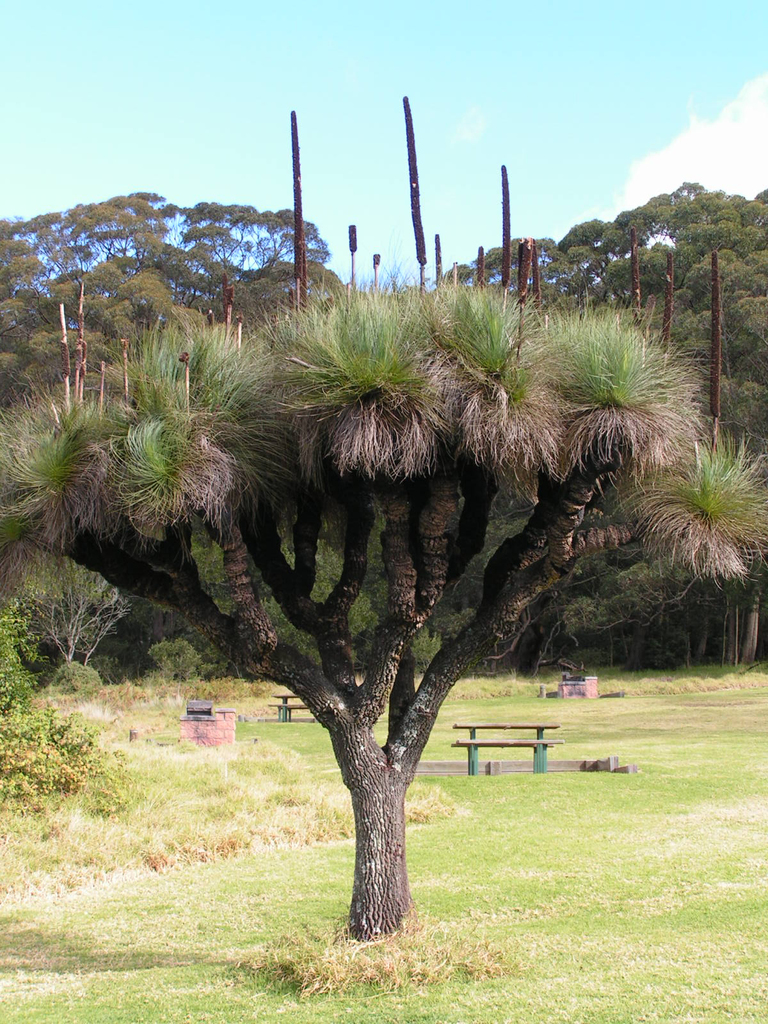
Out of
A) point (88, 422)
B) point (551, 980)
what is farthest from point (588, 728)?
point (88, 422)

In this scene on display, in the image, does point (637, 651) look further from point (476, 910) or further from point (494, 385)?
point (494, 385)

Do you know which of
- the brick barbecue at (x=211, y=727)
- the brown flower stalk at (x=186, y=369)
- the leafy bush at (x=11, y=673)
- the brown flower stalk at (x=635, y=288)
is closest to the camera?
the brown flower stalk at (x=186, y=369)

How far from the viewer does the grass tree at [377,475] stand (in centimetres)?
529

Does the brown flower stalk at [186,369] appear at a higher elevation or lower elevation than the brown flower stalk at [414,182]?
lower

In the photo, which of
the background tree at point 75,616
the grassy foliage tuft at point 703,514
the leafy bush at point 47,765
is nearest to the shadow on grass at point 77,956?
the leafy bush at point 47,765

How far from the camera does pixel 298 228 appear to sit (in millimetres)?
6625

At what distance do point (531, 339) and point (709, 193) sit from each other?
1369 inches

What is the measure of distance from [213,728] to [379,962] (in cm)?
1195

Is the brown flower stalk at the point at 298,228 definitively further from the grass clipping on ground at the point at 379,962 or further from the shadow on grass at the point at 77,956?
the shadow on grass at the point at 77,956

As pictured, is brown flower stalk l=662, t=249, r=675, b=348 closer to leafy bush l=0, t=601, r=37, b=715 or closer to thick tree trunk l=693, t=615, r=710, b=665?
leafy bush l=0, t=601, r=37, b=715

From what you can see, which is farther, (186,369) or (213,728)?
(213,728)

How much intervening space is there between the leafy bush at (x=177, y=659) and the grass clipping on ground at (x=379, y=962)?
24214mm

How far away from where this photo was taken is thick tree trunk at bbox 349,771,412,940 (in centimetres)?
589

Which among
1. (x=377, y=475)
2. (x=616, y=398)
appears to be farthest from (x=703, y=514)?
(x=377, y=475)
